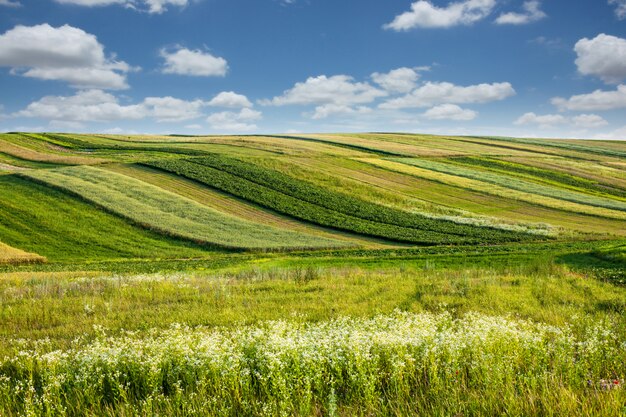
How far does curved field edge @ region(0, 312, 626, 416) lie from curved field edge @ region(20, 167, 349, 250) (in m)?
37.0

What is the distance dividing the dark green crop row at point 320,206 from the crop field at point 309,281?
1.50 feet

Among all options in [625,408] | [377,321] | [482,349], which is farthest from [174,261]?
[625,408]

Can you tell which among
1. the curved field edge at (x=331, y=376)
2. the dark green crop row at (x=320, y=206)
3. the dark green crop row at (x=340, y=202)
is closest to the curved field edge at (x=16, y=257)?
the dark green crop row at (x=320, y=206)

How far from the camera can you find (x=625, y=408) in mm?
4941

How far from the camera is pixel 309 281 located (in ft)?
63.5

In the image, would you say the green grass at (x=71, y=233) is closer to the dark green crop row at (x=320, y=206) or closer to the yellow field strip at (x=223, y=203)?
the yellow field strip at (x=223, y=203)

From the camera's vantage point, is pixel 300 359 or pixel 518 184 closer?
pixel 300 359

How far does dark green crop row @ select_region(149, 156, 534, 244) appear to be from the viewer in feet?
167

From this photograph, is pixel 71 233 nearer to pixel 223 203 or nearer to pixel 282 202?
pixel 223 203

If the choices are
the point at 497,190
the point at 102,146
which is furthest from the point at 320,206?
the point at 102,146

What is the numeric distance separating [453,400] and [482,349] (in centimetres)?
221

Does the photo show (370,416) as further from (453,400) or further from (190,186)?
(190,186)

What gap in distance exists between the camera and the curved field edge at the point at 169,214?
154 feet

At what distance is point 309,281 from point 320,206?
42.4 meters
